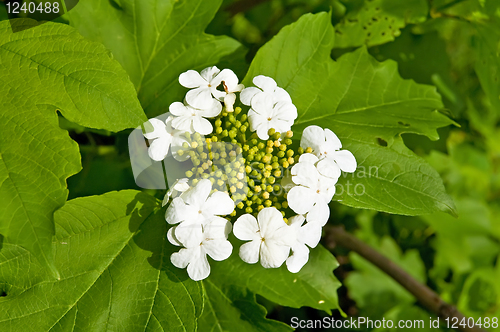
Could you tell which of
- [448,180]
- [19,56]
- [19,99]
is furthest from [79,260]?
[448,180]

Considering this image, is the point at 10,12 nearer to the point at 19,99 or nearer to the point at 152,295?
the point at 19,99

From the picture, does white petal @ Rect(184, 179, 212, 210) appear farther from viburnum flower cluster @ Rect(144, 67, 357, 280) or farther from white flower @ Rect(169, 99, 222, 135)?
white flower @ Rect(169, 99, 222, 135)

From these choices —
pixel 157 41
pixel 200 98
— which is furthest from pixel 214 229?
pixel 157 41

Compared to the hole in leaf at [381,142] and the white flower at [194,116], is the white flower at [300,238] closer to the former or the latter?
the white flower at [194,116]

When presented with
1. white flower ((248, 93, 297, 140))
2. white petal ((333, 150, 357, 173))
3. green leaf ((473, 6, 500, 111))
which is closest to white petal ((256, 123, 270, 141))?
white flower ((248, 93, 297, 140))

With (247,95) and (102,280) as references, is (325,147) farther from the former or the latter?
(102,280)

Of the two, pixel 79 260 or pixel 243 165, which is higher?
pixel 243 165
